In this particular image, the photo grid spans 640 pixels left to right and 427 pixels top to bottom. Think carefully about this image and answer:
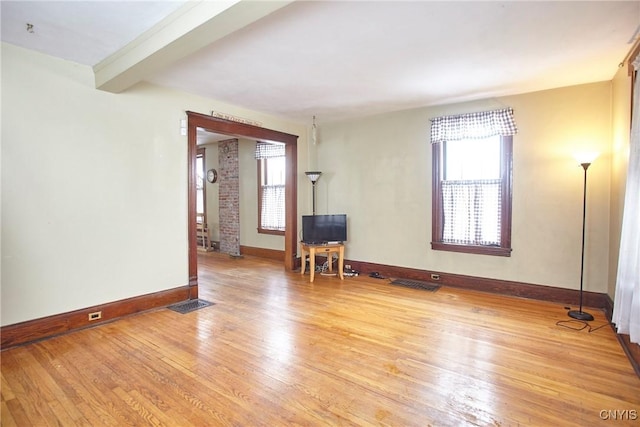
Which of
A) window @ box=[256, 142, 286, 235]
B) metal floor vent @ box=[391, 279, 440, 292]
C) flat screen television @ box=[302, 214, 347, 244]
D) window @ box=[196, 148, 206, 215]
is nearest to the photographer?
metal floor vent @ box=[391, 279, 440, 292]

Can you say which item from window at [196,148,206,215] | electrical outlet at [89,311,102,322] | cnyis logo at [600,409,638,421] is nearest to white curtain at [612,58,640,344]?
cnyis logo at [600,409,638,421]

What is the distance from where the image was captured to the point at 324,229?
5418mm

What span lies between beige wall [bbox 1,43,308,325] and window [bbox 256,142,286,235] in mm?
2621

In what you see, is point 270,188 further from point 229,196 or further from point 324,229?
point 324,229

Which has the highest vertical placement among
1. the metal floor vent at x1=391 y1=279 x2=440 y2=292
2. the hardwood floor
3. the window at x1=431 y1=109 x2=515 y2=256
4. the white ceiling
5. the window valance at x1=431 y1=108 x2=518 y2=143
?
the white ceiling

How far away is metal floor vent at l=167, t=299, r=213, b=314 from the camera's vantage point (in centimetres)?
372

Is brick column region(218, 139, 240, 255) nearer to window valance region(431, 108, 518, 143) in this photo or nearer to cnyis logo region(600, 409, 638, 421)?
window valance region(431, 108, 518, 143)

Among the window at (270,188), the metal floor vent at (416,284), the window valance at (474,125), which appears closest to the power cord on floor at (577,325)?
the metal floor vent at (416,284)

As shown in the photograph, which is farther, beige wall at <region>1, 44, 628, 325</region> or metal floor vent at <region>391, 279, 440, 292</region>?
metal floor vent at <region>391, 279, 440, 292</region>

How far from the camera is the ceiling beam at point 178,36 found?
193 centimetres

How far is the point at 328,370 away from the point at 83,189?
2.87 m

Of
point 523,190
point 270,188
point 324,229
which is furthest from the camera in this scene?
point 270,188

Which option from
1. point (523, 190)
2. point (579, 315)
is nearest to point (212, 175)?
point (523, 190)

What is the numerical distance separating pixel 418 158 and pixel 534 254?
198 centimetres
